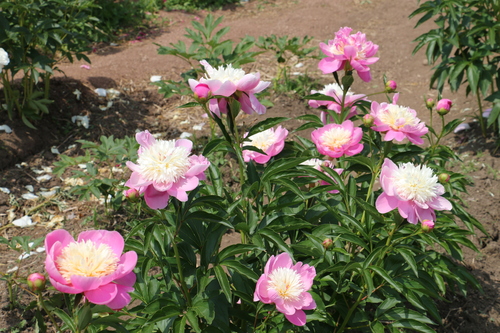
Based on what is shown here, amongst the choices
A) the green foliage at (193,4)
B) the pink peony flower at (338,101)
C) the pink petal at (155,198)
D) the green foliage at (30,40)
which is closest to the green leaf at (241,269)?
the pink petal at (155,198)

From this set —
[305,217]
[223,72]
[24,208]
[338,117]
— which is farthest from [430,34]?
[24,208]

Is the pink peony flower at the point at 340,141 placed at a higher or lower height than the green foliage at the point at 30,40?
higher

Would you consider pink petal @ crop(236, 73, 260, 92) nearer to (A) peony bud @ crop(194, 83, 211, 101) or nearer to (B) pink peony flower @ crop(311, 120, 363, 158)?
(A) peony bud @ crop(194, 83, 211, 101)

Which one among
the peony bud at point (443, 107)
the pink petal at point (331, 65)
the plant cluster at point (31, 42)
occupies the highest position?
the pink petal at point (331, 65)

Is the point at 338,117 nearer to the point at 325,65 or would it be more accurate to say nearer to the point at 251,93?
the point at 325,65

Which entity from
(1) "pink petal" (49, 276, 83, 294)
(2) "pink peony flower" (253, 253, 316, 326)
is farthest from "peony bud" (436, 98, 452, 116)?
(1) "pink petal" (49, 276, 83, 294)

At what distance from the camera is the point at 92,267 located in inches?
41.5

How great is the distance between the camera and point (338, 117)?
1.83m

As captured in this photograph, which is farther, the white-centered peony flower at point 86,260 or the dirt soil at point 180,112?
the dirt soil at point 180,112

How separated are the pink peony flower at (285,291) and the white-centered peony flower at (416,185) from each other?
1.13 ft

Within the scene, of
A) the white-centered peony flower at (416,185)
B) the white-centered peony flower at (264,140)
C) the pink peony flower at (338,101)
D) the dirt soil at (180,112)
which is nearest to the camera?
the white-centered peony flower at (416,185)

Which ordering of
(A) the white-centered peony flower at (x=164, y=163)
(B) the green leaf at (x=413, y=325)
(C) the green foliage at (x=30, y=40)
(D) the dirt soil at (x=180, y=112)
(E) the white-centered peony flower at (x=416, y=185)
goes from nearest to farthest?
(A) the white-centered peony flower at (x=164, y=163) < (E) the white-centered peony flower at (x=416, y=185) < (B) the green leaf at (x=413, y=325) < (D) the dirt soil at (x=180, y=112) < (C) the green foliage at (x=30, y=40)

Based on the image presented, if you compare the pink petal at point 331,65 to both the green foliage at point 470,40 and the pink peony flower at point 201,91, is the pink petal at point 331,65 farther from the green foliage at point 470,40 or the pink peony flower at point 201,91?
the green foliage at point 470,40

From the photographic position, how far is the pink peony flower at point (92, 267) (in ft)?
3.33
